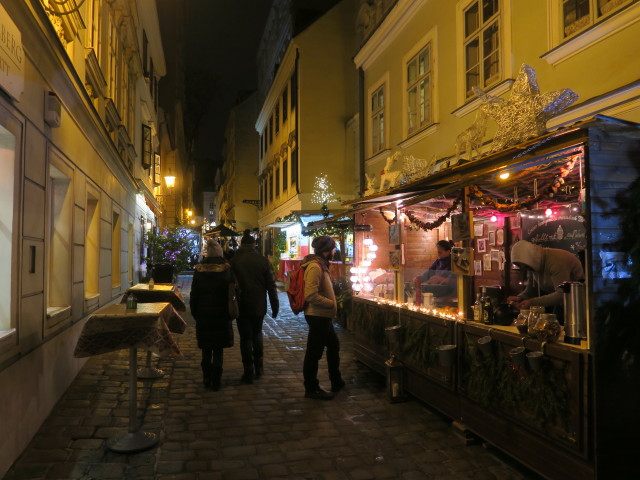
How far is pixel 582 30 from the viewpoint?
5809 mm

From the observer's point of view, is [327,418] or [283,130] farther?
[283,130]

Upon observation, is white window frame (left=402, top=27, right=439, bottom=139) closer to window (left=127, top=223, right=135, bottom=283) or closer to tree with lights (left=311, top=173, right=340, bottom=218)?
window (left=127, top=223, right=135, bottom=283)

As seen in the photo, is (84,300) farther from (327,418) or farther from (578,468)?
(578,468)

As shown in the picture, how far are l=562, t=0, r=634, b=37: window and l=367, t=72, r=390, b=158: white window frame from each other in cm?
582

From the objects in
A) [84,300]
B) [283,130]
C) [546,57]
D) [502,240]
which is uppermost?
[283,130]

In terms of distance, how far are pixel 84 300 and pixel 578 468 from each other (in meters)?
6.76

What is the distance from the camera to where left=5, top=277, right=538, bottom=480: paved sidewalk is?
398 centimetres

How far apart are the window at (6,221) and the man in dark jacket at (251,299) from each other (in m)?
3.06

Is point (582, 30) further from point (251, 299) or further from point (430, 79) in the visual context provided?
point (251, 299)

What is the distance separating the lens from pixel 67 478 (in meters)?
3.78

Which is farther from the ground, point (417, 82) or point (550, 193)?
point (417, 82)

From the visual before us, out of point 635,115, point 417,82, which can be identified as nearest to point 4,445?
point 635,115

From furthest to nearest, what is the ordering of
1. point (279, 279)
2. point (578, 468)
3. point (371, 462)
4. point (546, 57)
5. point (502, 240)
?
point (279, 279), point (502, 240), point (546, 57), point (371, 462), point (578, 468)

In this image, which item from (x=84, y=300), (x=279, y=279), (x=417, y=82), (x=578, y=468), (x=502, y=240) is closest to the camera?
(x=578, y=468)
